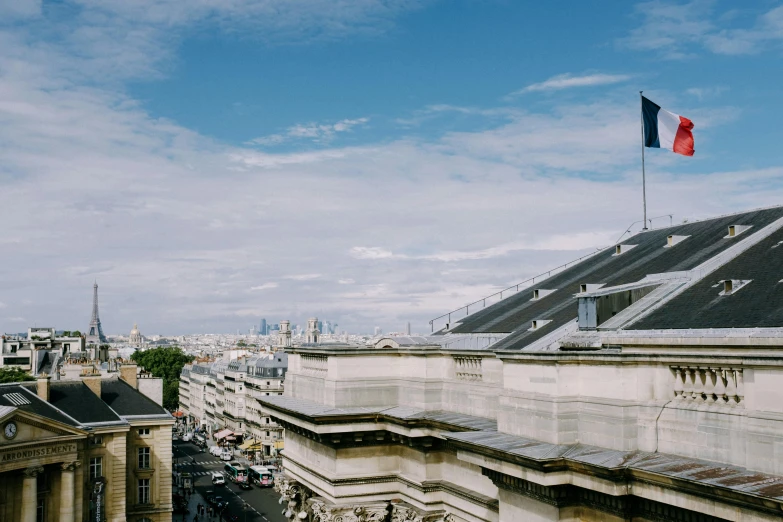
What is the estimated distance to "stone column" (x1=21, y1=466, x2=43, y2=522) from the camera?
2281 inches

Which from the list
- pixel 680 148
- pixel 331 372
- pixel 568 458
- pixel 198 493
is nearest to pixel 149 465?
pixel 198 493

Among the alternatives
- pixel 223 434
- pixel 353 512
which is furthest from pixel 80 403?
pixel 223 434

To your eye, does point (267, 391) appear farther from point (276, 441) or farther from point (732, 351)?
point (732, 351)

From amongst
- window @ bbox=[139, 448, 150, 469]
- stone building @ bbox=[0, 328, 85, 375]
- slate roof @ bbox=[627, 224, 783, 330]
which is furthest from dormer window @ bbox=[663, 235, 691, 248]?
stone building @ bbox=[0, 328, 85, 375]

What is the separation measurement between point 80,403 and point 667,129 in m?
54.4

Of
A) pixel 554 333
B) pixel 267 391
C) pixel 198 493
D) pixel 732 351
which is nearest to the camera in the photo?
pixel 732 351

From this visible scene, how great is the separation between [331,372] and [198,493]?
81.3m

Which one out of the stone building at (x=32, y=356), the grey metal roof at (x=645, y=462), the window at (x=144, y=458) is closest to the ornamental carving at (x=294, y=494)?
the grey metal roof at (x=645, y=462)

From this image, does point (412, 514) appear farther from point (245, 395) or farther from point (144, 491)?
point (245, 395)

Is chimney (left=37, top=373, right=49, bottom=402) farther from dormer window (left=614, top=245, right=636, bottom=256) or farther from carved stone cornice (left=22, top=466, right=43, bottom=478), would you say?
dormer window (left=614, top=245, right=636, bottom=256)

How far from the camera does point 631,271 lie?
27547 mm

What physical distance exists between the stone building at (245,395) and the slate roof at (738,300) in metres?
97.9

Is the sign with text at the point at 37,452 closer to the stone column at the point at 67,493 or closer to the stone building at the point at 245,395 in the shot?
the stone column at the point at 67,493

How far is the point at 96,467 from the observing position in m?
64.6
